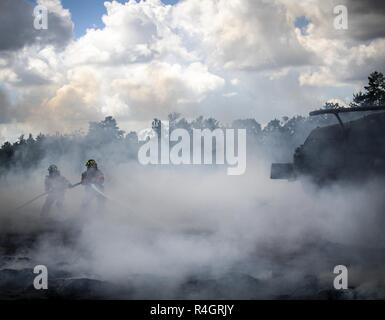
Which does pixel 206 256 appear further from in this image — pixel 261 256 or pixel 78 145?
pixel 78 145

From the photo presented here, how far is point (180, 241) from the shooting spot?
26.9 ft

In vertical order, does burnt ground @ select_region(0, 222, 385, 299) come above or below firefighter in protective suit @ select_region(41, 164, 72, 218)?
below

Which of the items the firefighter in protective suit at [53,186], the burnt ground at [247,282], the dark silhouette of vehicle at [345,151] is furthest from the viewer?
the firefighter in protective suit at [53,186]

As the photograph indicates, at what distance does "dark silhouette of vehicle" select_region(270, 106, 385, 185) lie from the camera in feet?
23.7

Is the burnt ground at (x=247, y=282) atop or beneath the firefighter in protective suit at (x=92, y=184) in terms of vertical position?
beneath

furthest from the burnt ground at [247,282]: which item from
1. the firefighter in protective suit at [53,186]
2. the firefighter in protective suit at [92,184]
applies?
the firefighter in protective suit at [53,186]

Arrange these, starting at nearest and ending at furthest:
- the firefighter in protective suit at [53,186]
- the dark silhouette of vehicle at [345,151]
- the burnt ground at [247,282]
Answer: the burnt ground at [247,282]
the dark silhouette of vehicle at [345,151]
the firefighter in protective suit at [53,186]

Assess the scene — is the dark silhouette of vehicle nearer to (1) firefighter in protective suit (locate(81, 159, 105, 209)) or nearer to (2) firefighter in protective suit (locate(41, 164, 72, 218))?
(1) firefighter in protective suit (locate(81, 159, 105, 209))

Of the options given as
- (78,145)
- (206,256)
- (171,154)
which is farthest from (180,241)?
(78,145)

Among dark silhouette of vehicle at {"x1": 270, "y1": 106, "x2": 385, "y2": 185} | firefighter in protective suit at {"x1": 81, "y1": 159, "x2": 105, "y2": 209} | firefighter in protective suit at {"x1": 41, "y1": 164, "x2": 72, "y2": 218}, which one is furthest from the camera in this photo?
firefighter in protective suit at {"x1": 41, "y1": 164, "x2": 72, "y2": 218}

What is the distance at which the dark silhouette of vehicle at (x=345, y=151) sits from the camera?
7219mm

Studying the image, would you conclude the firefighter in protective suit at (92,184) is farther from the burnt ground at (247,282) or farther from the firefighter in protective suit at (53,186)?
the burnt ground at (247,282)

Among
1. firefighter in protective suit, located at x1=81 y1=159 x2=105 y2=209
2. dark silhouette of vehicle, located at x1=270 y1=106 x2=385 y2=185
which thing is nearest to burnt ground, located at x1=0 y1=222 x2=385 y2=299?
dark silhouette of vehicle, located at x1=270 y1=106 x2=385 y2=185

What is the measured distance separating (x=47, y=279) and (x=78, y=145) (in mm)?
26810
